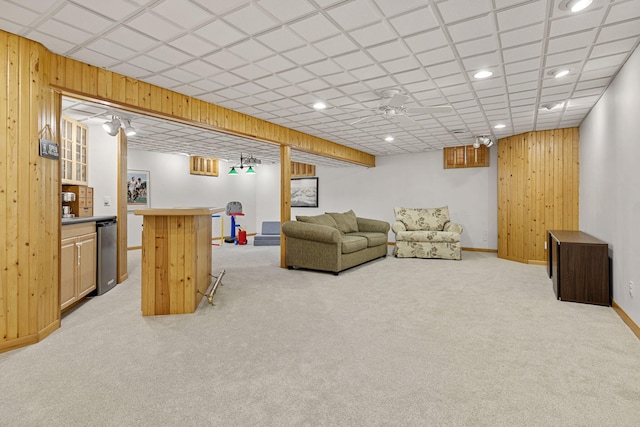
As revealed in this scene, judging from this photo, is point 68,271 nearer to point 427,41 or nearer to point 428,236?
point 427,41

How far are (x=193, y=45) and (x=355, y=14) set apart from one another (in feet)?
4.70

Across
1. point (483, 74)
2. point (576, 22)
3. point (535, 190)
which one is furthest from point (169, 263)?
point (535, 190)

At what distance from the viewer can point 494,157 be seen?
7.71 m

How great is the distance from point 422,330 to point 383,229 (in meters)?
4.40

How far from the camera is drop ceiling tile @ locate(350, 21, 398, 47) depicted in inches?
105

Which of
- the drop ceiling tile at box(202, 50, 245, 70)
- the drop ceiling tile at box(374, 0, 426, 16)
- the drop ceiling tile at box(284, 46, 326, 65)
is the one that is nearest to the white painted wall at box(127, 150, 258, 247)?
the drop ceiling tile at box(202, 50, 245, 70)

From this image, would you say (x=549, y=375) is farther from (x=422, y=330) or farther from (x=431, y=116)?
(x=431, y=116)

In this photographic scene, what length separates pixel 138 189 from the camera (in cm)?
823

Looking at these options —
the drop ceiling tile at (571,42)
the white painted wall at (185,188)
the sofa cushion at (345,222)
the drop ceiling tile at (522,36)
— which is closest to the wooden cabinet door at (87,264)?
the sofa cushion at (345,222)

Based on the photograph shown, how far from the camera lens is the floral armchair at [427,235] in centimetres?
664

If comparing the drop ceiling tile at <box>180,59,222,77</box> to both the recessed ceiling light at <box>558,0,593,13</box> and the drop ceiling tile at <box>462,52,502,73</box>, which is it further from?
the recessed ceiling light at <box>558,0,593,13</box>

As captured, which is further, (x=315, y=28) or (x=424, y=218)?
(x=424, y=218)

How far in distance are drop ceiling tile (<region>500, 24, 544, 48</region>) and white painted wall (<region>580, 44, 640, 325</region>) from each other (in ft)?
3.19

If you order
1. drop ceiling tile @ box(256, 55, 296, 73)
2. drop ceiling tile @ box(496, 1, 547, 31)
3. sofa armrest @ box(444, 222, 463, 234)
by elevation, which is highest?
drop ceiling tile @ box(256, 55, 296, 73)
